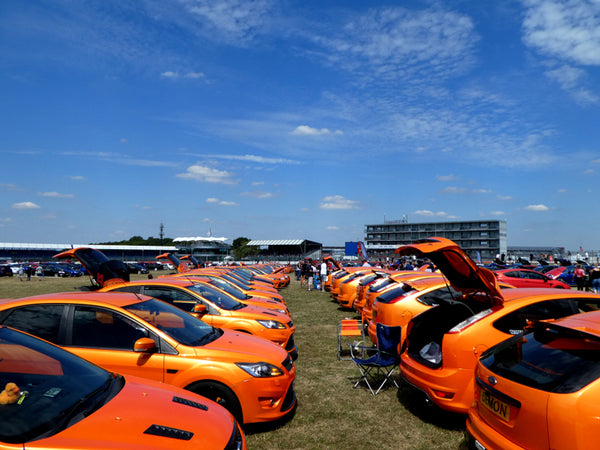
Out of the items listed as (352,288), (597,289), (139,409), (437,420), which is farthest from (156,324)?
(597,289)

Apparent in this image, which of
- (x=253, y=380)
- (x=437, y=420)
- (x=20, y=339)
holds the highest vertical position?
(x=20, y=339)

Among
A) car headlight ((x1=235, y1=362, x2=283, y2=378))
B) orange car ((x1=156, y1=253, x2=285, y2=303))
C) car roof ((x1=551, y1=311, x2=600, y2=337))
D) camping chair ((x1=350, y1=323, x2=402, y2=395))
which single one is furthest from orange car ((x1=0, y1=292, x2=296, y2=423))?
orange car ((x1=156, y1=253, x2=285, y2=303))

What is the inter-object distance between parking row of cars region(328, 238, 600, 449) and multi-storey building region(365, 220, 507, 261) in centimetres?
8011

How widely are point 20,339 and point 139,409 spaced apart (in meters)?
1.17

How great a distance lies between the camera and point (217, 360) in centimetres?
464

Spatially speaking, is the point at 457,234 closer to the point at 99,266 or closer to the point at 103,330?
the point at 99,266

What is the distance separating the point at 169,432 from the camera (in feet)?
8.85

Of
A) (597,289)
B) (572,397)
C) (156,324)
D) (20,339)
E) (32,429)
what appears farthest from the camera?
(597,289)

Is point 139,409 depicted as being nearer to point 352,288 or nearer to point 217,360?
point 217,360

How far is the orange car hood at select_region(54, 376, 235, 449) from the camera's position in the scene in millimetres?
2396

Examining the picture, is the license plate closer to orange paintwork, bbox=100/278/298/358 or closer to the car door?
the car door

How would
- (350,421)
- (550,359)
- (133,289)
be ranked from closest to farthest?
(550,359) → (350,421) → (133,289)

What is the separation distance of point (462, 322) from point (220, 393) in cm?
281

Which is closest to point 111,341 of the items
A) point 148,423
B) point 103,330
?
point 103,330
